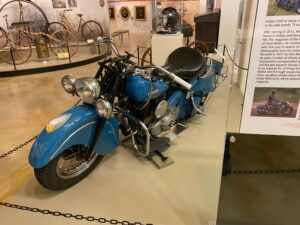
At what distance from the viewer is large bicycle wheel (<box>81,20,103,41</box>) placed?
728 centimetres

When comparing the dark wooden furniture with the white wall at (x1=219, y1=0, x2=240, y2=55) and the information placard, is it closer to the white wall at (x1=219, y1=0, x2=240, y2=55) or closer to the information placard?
the white wall at (x1=219, y1=0, x2=240, y2=55)

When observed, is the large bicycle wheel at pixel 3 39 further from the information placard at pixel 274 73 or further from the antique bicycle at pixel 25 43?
the information placard at pixel 274 73

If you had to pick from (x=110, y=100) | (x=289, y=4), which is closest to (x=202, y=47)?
(x=110, y=100)

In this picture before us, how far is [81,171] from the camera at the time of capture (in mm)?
2223

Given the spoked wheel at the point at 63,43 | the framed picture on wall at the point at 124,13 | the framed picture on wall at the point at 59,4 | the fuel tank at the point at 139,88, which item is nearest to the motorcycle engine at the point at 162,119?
the fuel tank at the point at 139,88

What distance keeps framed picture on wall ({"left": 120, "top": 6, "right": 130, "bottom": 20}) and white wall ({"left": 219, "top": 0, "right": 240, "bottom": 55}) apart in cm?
578

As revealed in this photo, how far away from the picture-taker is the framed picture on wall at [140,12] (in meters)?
11.1

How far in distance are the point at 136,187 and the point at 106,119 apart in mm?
662

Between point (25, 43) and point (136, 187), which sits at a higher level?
point (25, 43)

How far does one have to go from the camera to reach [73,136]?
1.87 m

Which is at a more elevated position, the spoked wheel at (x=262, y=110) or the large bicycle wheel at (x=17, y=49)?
the spoked wheel at (x=262, y=110)

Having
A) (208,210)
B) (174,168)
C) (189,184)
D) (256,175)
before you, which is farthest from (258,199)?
(174,168)

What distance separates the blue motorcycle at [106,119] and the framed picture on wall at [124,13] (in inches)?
380

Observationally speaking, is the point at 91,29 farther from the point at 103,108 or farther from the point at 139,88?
the point at 103,108
